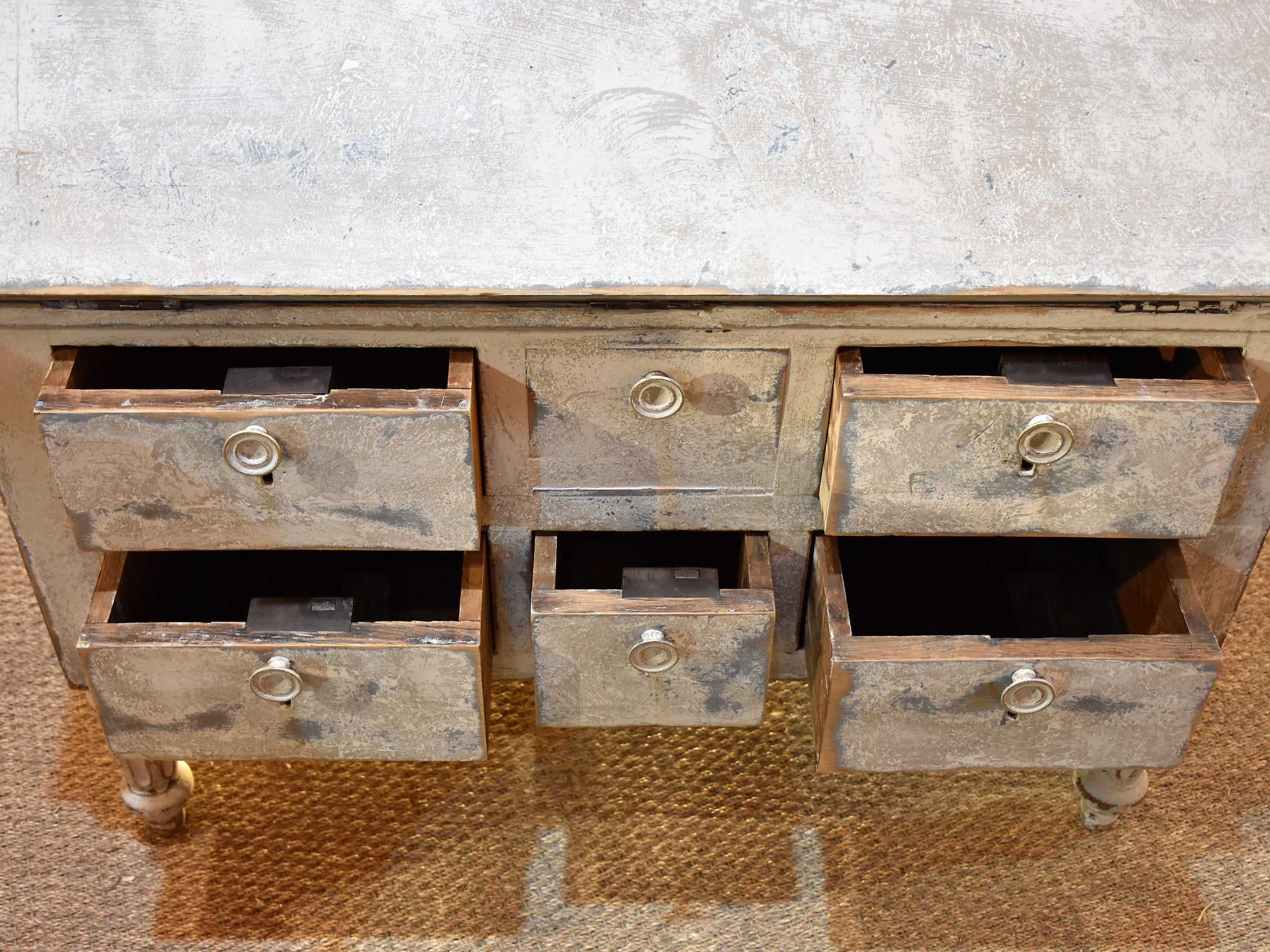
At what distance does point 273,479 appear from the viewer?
2.93ft

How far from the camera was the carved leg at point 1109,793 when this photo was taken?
1.11 meters

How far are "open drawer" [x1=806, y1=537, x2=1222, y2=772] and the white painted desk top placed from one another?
0.25 meters

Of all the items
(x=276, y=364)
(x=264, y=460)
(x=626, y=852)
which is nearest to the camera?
(x=264, y=460)

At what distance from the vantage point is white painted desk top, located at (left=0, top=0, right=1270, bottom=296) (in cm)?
87

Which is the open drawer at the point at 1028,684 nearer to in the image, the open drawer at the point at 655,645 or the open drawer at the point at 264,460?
A: the open drawer at the point at 655,645

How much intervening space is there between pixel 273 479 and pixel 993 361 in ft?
1.91

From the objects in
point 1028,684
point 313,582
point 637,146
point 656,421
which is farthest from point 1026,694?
point 313,582

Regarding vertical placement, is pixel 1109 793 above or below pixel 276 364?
below

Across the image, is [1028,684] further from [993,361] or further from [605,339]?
[605,339]

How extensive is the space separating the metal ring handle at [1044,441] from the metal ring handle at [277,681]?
54 cm

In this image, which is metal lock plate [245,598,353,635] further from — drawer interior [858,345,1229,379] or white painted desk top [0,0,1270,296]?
drawer interior [858,345,1229,379]

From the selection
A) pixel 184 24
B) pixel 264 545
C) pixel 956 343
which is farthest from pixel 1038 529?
pixel 184 24

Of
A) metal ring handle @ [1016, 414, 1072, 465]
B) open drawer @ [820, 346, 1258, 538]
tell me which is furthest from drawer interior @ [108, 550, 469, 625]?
metal ring handle @ [1016, 414, 1072, 465]

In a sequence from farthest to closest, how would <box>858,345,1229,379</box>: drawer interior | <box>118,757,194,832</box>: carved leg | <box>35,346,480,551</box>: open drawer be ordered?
<box>118,757,194,832</box>: carved leg
<box>858,345,1229,379</box>: drawer interior
<box>35,346,480,551</box>: open drawer
